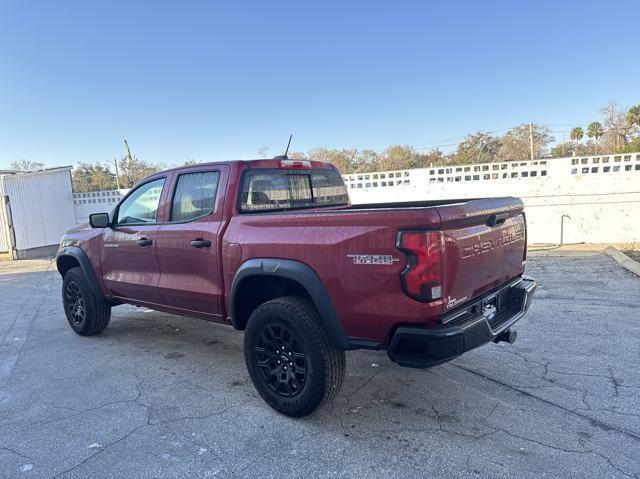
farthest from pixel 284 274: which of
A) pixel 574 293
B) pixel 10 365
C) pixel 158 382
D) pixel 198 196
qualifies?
pixel 574 293

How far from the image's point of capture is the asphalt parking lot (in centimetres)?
262

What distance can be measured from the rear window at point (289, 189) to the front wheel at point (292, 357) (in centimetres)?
102

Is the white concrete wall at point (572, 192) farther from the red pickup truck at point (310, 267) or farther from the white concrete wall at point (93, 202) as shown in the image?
the white concrete wall at point (93, 202)

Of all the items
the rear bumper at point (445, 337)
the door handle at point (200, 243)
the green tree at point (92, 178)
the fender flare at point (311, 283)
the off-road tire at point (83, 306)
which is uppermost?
the green tree at point (92, 178)

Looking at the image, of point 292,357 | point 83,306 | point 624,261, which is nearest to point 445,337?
point 292,357

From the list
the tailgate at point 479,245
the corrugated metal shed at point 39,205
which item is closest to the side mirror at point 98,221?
the tailgate at point 479,245

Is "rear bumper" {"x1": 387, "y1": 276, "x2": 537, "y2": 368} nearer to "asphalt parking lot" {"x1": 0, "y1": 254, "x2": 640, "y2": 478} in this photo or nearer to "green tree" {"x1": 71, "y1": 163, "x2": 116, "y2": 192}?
"asphalt parking lot" {"x1": 0, "y1": 254, "x2": 640, "y2": 478}

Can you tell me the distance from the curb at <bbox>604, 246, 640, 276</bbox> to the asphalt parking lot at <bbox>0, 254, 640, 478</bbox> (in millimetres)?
2441

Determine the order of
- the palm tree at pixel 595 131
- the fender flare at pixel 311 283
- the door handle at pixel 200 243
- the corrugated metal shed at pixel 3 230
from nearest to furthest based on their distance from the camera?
the fender flare at pixel 311 283, the door handle at pixel 200 243, the corrugated metal shed at pixel 3 230, the palm tree at pixel 595 131

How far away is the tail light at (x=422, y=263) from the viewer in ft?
8.00

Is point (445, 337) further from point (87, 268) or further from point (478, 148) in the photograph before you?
point (478, 148)

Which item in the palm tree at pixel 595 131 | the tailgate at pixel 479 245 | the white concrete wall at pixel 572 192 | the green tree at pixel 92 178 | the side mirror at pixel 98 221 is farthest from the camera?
the green tree at pixel 92 178

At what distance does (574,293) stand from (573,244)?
17.7 feet

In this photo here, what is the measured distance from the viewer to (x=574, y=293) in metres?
6.26
